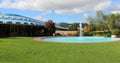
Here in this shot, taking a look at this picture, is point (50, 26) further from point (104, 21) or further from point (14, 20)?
point (104, 21)

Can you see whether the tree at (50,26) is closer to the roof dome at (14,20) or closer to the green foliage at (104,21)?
the roof dome at (14,20)

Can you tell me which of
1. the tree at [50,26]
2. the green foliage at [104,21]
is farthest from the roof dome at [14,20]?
the green foliage at [104,21]

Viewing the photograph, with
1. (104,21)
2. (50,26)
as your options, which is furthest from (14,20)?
(104,21)

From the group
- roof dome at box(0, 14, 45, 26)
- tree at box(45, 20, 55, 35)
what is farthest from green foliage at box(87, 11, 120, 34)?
tree at box(45, 20, 55, 35)

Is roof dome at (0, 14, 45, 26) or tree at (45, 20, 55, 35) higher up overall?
roof dome at (0, 14, 45, 26)

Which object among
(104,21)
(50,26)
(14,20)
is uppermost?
(14,20)

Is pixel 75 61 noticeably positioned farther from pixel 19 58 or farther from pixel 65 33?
pixel 65 33

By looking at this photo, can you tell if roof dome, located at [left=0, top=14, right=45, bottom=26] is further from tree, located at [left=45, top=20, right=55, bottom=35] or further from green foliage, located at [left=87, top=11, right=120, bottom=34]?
green foliage, located at [left=87, top=11, right=120, bottom=34]

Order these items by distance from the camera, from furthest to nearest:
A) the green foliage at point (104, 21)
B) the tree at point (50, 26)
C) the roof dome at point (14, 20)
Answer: the green foliage at point (104, 21) < the roof dome at point (14, 20) < the tree at point (50, 26)

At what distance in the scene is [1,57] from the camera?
11.4 metres

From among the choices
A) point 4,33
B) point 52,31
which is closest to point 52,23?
point 52,31

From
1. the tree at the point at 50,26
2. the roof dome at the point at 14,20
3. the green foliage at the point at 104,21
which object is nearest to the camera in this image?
the tree at the point at 50,26

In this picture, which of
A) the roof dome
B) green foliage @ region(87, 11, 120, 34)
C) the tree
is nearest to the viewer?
the tree

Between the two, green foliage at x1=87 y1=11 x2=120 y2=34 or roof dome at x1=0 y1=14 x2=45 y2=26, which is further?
green foliage at x1=87 y1=11 x2=120 y2=34
